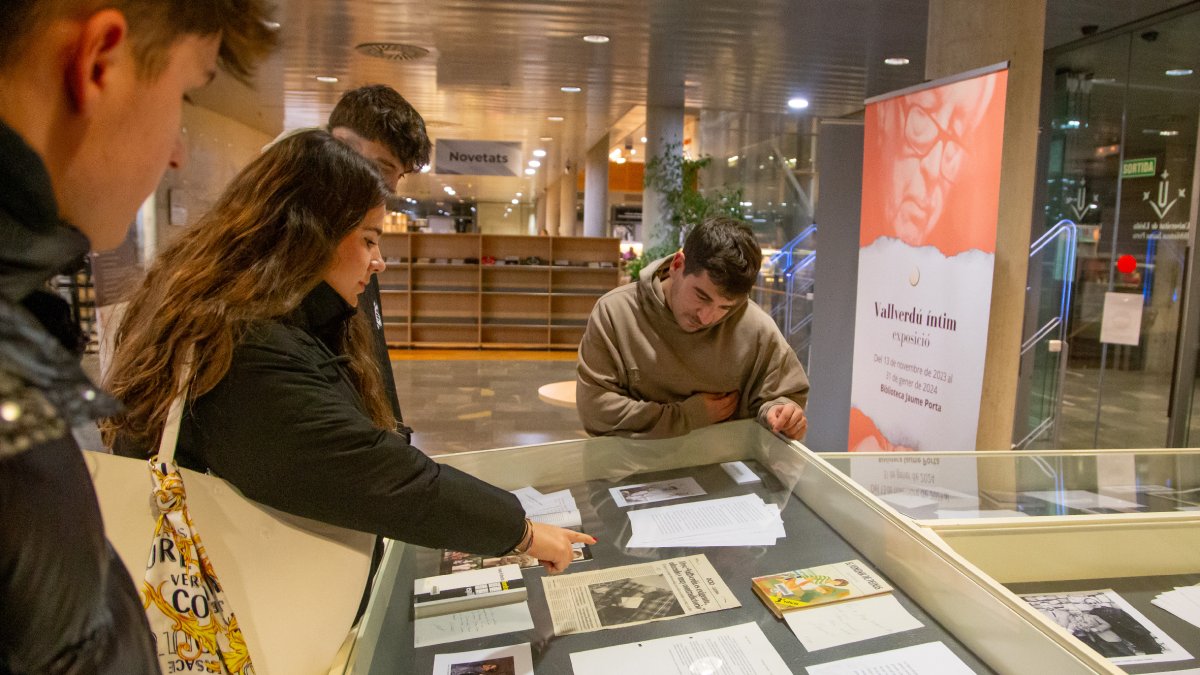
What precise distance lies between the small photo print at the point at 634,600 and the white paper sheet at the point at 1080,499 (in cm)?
98

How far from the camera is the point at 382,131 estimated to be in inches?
78.8

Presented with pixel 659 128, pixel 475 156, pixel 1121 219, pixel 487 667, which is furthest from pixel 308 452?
pixel 475 156

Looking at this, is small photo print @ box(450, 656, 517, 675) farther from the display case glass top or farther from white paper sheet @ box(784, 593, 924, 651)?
the display case glass top

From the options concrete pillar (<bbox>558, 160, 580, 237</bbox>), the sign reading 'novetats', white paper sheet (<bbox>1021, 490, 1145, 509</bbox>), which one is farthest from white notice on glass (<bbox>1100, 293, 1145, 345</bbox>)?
concrete pillar (<bbox>558, 160, 580, 237</bbox>)

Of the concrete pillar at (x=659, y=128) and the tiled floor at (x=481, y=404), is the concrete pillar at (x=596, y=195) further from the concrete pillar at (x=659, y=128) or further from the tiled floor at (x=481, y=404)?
the concrete pillar at (x=659, y=128)

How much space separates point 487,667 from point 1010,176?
122 inches

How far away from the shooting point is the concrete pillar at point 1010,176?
10.8 feet

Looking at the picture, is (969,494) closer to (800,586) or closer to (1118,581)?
(1118,581)

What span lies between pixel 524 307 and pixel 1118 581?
35.3ft

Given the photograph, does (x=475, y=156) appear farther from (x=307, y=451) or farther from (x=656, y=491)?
(x=307, y=451)

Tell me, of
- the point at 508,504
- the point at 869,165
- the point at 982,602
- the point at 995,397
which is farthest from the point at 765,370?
the point at 869,165

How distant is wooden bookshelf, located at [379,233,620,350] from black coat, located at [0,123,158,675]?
11342 mm

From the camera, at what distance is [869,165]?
3.81 meters

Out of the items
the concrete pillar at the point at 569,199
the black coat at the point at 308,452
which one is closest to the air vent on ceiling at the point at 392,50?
the black coat at the point at 308,452
